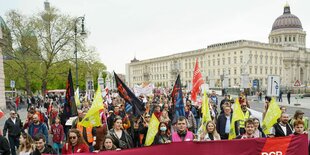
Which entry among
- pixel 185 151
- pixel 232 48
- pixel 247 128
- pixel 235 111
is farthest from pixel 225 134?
pixel 232 48

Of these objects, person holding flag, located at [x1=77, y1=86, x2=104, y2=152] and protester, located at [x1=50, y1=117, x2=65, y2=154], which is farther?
protester, located at [x1=50, y1=117, x2=65, y2=154]

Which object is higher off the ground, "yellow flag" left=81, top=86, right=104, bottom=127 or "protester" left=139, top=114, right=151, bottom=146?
"yellow flag" left=81, top=86, right=104, bottom=127

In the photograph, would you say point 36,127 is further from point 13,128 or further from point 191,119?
point 191,119

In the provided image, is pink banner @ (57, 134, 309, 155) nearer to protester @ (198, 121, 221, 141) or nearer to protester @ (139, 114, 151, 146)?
protester @ (198, 121, 221, 141)

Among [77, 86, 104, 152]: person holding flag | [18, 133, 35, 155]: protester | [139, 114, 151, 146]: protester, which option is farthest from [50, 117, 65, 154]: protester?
[18, 133, 35, 155]: protester

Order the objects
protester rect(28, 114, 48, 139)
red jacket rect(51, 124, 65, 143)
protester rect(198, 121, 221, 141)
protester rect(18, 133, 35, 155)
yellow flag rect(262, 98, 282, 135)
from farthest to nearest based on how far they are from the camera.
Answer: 1. red jacket rect(51, 124, 65, 143)
2. protester rect(28, 114, 48, 139)
3. yellow flag rect(262, 98, 282, 135)
4. protester rect(198, 121, 221, 141)
5. protester rect(18, 133, 35, 155)

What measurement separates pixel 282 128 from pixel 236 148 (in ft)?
7.57

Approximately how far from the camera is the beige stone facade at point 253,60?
100m

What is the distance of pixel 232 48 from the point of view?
101m

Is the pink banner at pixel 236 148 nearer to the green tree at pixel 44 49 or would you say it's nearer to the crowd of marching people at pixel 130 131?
the crowd of marching people at pixel 130 131

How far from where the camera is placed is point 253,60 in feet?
329

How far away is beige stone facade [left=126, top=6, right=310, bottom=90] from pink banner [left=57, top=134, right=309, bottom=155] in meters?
87.7

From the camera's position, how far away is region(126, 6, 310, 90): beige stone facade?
100188mm

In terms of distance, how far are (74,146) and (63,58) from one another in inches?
1282
